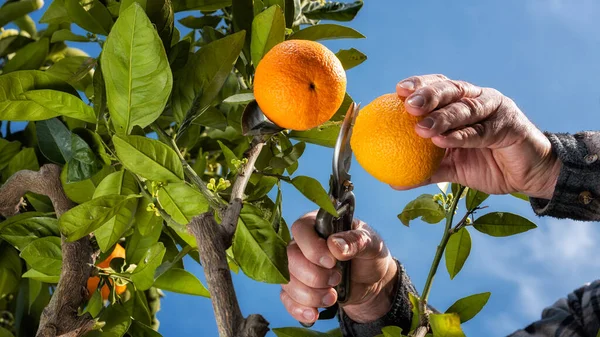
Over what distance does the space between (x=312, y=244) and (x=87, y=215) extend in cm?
31

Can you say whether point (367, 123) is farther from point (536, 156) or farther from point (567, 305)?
→ point (567, 305)

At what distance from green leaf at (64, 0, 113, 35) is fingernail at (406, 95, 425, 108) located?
438 millimetres

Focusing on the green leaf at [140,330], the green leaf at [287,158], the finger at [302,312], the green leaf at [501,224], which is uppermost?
the green leaf at [287,158]

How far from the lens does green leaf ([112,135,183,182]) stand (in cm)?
61

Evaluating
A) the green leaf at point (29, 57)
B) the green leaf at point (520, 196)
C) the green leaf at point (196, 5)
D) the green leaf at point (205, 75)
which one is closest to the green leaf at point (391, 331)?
the green leaf at point (205, 75)

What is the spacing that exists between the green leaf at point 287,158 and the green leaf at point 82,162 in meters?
0.21

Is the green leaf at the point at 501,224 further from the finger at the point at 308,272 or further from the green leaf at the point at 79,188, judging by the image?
the green leaf at the point at 79,188

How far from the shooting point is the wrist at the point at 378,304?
47.4 inches

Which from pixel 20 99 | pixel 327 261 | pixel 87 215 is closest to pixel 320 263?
pixel 327 261

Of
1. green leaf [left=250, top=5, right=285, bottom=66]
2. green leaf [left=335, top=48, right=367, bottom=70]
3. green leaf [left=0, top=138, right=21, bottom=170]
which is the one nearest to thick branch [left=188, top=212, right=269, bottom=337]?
green leaf [left=250, top=5, right=285, bottom=66]

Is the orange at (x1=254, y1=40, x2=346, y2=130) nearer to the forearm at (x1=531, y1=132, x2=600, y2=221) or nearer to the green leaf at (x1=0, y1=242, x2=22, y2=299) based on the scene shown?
the forearm at (x1=531, y1=132, x2=600, y2=221)

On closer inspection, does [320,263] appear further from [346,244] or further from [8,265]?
[8,265]

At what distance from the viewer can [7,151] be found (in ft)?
3.66

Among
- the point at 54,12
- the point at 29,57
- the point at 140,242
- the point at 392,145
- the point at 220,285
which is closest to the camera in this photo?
the point at 220,285
